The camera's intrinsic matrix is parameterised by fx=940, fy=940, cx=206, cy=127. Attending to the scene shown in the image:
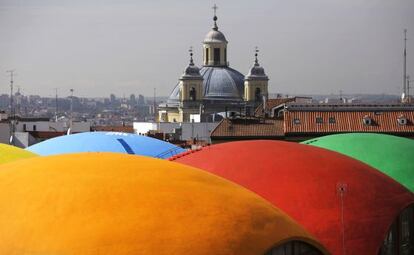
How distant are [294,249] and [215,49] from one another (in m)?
102

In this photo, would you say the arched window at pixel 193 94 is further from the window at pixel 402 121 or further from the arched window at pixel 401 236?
the arched window at pixel 401 236

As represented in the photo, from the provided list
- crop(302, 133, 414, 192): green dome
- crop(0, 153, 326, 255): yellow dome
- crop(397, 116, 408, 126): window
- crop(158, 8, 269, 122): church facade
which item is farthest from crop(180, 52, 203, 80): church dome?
crop(0, 153, 326, 255): yellow dome

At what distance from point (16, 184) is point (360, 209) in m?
10.4

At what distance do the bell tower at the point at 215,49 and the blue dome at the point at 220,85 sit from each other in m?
1.19

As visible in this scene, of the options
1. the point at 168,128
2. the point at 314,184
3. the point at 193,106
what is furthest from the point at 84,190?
the point at 193,106

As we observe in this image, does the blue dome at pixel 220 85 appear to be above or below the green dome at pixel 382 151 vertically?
above

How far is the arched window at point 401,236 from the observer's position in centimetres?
2409

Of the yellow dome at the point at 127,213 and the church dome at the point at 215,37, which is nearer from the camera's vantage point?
the yellow dome at the point at 127,213

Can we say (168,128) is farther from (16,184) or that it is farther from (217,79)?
(16,184)

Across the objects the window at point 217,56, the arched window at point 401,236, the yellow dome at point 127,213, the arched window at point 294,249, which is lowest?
the arched window at point 401,236

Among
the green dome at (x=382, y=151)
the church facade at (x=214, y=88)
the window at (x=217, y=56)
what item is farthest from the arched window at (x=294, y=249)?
the window at (x=217, y=56)

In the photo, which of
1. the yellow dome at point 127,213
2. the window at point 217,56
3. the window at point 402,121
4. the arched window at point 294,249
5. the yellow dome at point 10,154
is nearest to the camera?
the yellow dome at point 127,213

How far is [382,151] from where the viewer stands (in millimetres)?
31672

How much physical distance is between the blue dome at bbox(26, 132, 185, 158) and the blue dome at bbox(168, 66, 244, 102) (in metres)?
72.2
